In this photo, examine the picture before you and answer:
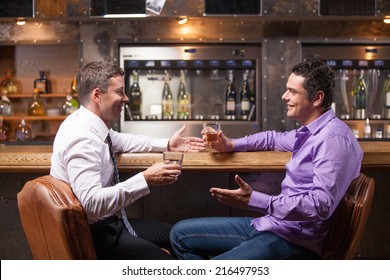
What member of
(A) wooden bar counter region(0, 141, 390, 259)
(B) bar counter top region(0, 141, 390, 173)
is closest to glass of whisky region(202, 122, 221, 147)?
(B) bar counter top region(0, 141, 390, 173)

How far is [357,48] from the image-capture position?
17.1 feet

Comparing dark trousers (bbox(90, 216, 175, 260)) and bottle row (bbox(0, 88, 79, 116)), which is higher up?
bottle row (bbox(0, 88, 79, 116))

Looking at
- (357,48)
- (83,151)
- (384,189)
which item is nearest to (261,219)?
(83,151)

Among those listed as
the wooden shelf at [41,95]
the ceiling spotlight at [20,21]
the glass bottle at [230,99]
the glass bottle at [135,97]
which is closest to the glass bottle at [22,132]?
the wooden shelf at [41,95]

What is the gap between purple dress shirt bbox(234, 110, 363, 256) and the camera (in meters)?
1.91

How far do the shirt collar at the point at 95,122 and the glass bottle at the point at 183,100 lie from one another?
312 centimetres

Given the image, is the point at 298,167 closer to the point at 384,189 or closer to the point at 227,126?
the point at 384,189

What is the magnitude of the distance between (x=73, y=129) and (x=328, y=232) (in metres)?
1.01

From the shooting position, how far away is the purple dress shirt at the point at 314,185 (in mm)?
1908

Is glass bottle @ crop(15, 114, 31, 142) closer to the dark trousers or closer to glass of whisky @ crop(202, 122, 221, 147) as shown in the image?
glass of whisky @ crop(202, 122, 221, 147)

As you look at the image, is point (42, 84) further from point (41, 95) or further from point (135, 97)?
point (135, 97)

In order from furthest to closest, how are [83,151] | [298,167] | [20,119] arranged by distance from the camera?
[20,119]
[298,167]
[83,151]

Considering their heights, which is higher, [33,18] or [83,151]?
[33,18]

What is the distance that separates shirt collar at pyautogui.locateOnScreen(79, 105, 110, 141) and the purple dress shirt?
2.12 ft
